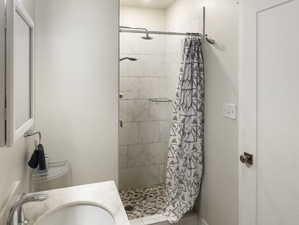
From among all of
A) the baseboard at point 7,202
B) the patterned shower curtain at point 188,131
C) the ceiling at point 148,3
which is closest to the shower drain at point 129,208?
the patterned shower curtain at point 188,131

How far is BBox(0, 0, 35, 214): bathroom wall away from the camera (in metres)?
0.97

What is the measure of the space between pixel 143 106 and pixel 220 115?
4.26ft

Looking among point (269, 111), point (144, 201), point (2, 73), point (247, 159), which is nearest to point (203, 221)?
point (144, 201)

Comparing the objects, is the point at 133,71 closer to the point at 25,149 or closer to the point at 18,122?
the point at 25,149

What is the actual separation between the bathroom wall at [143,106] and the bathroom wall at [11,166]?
4.70 feet

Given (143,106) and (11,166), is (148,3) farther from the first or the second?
(11,166)

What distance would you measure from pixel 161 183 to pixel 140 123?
879 millimetres

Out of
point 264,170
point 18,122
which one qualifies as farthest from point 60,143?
point 264,170

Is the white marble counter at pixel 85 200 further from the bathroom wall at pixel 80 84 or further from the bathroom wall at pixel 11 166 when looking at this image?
the bathroom wall at pixel 80 84

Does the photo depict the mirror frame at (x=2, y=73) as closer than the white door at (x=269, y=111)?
Yes

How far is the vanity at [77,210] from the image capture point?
3.25 feet

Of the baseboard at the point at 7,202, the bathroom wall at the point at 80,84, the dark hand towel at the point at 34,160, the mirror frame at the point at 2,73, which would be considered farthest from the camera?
the bathroom wall at the point at 80,84

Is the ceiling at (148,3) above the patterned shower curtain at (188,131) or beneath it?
above

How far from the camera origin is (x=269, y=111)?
1.24 metres
